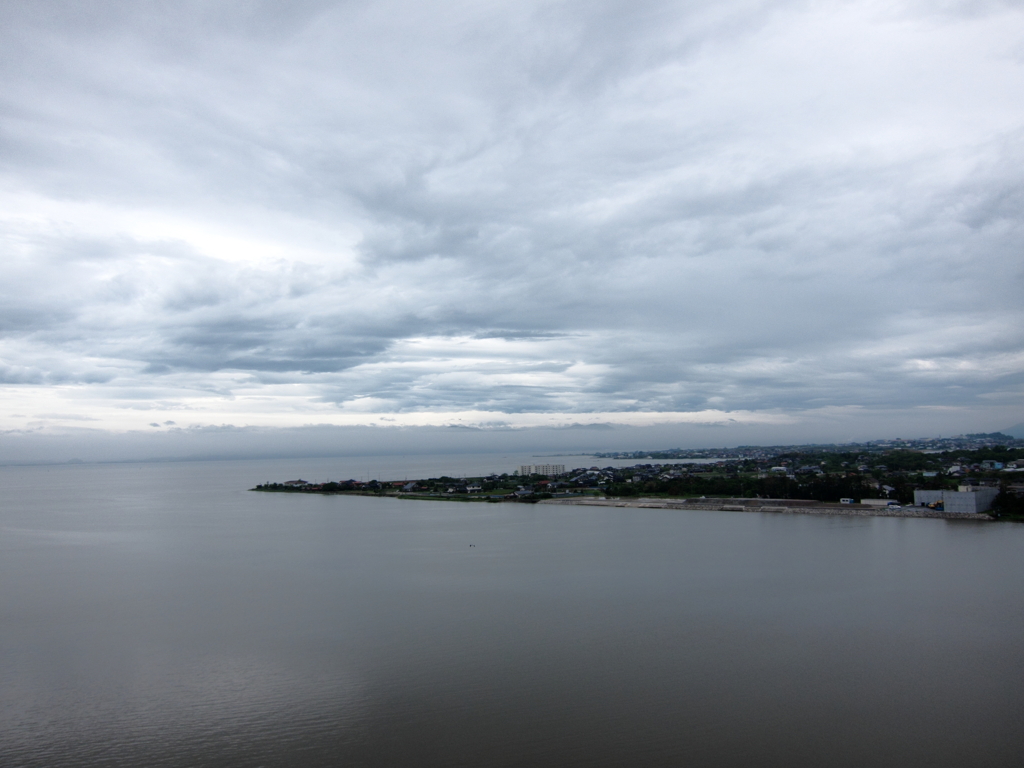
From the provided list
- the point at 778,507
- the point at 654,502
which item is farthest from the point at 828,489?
the point at 654,502

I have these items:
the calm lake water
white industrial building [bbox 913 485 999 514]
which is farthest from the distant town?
the calm lake water

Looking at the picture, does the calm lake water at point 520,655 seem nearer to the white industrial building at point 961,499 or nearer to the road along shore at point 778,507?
the white industrial building at point 961,499

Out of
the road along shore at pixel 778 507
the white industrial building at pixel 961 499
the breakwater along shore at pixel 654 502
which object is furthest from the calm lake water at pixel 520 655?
the breakwater along shore at pixel 654 502

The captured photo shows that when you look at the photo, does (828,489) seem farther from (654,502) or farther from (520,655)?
(520,655)

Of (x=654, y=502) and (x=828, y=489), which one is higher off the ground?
(x=828, y=489)

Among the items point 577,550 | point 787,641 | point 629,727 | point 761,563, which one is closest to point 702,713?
point 629,727

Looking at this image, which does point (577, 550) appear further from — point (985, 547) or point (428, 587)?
point (985, 547)
